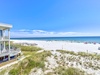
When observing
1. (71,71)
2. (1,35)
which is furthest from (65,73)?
(1,35)

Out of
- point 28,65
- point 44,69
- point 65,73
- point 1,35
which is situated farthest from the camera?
point 1,35

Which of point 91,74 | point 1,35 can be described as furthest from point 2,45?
point 91,74

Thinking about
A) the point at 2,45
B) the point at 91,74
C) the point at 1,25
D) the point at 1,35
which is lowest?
the point at 91,74

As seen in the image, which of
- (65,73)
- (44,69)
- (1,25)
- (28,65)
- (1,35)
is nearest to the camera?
(65,73)

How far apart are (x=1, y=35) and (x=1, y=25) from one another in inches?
82.1

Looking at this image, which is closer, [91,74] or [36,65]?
[91,74]

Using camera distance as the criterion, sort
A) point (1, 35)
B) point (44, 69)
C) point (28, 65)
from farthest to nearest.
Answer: point (1, 35)
point (28, 65)
point (44, 69)

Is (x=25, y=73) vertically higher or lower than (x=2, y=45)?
lower

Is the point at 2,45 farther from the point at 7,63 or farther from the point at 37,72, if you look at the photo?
the point at 37,72

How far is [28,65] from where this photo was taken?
38.5 ft

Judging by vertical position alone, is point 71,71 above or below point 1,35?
below

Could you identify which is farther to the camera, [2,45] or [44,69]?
[2,45]

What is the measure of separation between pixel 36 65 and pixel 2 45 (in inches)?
305

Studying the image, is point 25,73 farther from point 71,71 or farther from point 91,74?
point 91,74
